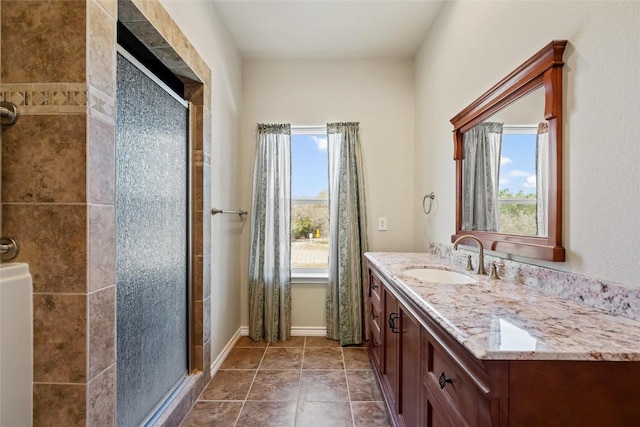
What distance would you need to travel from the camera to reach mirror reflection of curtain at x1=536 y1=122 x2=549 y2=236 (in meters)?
1.14

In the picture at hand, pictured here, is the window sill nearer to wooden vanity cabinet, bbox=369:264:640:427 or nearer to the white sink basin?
the white sink basin

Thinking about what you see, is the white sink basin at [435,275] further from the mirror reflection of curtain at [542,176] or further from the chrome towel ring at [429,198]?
the chrome towel ring at [429,198]

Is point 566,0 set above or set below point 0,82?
above

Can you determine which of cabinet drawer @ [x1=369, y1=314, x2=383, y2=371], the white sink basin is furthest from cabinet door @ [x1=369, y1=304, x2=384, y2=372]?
the white sink basin

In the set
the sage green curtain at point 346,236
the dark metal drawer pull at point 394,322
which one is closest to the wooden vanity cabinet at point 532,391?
the dark metal drawer pull at point 394,322

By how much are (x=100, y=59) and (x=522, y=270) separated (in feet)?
5.97

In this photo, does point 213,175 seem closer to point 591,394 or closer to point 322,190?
point 322,190

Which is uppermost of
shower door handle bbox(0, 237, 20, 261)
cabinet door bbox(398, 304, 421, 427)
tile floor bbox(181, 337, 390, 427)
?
shower door handle bbox(0, 237, 20, 261)

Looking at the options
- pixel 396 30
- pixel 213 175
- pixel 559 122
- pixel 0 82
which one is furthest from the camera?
pixel 396 30

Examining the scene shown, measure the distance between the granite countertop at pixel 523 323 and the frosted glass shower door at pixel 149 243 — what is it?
3.91 ft

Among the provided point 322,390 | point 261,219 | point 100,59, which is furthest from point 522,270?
point 261,219

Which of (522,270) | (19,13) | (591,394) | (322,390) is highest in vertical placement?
(19,13)

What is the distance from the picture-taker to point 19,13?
972 millimetres

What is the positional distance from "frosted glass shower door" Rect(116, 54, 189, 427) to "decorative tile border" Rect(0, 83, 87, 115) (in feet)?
0.73
